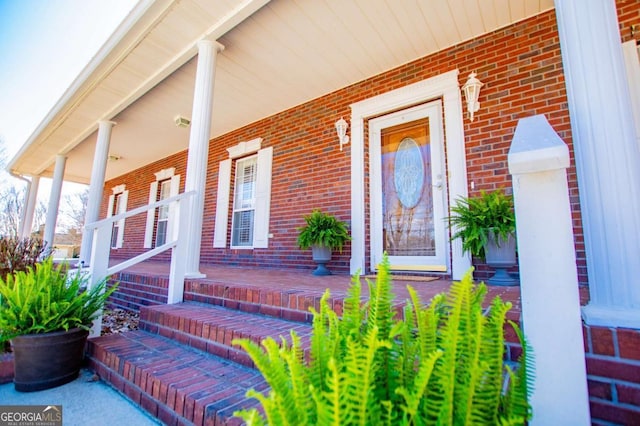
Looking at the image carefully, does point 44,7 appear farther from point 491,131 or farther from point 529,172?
point 491,131

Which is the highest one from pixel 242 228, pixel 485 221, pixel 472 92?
pixel 472 92

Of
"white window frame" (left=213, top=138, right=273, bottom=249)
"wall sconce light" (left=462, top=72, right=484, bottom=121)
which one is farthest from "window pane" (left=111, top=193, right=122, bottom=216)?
"wall sconce light" (left=462, top=72, right=484, bottom=121)

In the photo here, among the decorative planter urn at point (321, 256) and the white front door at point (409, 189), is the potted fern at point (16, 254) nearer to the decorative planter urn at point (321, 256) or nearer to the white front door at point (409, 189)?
the decorative planter urn at point (321, 256)

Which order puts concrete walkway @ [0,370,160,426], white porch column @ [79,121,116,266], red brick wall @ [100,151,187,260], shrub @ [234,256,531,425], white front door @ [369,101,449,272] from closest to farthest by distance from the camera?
shrub @ [234,256,531,425] < concrete walkway @ [0,370,160,426] < white front door @ [369,101,449,272] < white porch column @ [79,121,116,266] < red brick wall @ [100,151,187,260]

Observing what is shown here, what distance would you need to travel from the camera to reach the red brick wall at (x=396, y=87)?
2773 millimetres

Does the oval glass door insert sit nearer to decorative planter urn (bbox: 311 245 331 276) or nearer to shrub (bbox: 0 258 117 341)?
decorative planter urn (bbox: 311 245 331 276)

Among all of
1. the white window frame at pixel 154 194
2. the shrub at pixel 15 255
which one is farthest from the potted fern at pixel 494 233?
the white window frame at pixel 154 194

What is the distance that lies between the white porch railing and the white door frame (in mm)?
1894

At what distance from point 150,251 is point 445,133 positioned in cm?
314

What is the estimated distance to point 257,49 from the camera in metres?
3.43

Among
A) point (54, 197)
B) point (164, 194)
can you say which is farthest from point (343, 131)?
point (54, 197)

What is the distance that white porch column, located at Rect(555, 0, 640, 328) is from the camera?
3.58 feet

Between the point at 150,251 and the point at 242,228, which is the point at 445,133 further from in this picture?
the point at 242,228

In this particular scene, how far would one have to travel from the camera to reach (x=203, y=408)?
1.26 m
